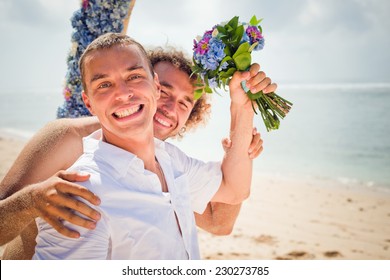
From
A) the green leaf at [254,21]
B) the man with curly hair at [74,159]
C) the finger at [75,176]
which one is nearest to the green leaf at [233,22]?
the green leaf at [254,21]

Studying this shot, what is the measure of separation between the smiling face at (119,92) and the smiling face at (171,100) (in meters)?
1.12

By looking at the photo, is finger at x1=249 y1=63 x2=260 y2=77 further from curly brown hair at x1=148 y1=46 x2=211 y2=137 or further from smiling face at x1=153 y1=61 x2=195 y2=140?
smiling face at x1=153 y1=61 x2=195 y2=140

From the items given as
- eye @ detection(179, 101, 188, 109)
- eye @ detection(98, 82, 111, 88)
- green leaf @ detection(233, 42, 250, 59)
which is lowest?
eye @ detection(98, 82, 111, 88)

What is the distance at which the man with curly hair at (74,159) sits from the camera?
1.74 meters

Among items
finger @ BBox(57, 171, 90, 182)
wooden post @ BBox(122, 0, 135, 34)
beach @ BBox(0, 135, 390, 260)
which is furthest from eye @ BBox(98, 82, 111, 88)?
beach @ BBox(0, 135, 390, 260)

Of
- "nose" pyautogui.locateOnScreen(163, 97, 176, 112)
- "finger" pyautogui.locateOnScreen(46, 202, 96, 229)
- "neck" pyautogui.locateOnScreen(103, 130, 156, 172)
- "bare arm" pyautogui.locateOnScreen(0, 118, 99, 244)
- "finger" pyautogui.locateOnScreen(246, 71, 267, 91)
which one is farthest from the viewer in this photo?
"nose" pyautogui.locateOnScreen(163, 97, 176, 112)

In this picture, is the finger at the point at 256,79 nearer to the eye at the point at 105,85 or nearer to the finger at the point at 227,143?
the finger at the point at 227,143

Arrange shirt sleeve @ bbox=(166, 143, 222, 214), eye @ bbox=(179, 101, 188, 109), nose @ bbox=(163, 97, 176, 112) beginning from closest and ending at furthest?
shirt sleeve @ bbox=(166, 143, 222, 214) → nose @ bbox=(163, 97, 176, 112) → eye @ bbox=(179, 101, 188, 109)

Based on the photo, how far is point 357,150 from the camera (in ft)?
44.3

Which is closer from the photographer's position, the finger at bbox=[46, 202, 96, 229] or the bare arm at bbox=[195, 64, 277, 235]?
the finger at bbox=[46, 202, 96, 229]

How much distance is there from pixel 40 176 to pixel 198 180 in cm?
98

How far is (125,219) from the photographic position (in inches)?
72.4

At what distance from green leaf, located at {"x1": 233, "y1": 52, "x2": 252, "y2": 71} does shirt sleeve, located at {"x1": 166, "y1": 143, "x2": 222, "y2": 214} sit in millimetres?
696

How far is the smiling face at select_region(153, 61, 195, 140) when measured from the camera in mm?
3217
